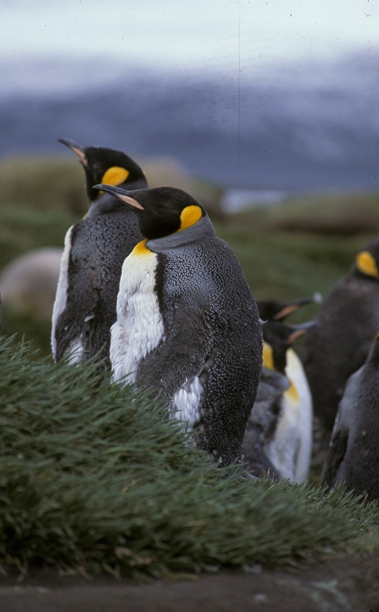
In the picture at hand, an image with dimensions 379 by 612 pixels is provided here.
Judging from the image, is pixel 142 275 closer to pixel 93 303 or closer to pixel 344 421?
pixel 93 303

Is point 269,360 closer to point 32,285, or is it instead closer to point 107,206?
point 107,206

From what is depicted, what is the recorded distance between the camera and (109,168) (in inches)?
176

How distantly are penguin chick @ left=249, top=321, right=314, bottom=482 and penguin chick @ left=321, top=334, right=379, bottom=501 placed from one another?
1.33ft

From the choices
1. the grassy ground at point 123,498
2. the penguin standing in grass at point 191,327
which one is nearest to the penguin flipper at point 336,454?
the grassy ground at point 123,498

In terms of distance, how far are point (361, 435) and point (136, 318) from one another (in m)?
1.46

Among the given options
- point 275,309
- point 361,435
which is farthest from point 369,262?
point 361,435

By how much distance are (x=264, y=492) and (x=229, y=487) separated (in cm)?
20

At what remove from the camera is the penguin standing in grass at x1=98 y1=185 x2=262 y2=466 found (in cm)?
345

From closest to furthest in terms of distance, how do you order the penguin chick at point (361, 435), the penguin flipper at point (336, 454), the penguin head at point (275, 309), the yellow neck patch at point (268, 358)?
1. the penguin chick at point (361, 435)
2. the penguin flipper at point (336, 454)
3. the yellow neck patch at point (268, 358)
4. the penguin head at point (275, 309)

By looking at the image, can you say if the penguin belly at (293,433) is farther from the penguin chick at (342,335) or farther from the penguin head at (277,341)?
the penguin chick at (342,335)

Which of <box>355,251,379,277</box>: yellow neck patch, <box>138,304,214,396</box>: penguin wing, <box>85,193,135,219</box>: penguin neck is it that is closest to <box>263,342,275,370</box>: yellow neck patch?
<box>355,251,379,277</box>: yellow neck patch

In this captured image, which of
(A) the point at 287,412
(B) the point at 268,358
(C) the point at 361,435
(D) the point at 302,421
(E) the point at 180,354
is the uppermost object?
(E) the point at 180,354

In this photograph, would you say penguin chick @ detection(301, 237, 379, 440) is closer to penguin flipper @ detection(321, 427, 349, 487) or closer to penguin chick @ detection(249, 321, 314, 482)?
penguin chick @ detection(249, 321, 314, 482)

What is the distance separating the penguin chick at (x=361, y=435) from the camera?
437 centimetres
